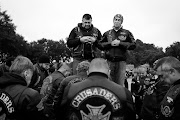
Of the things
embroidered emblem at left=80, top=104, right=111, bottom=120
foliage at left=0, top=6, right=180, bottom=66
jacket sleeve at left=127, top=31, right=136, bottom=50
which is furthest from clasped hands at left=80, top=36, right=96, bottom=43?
foliage at left=0, top=6, right=180, bottom=66

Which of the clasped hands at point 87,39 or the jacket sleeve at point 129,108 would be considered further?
the clasped hands at point 87,39

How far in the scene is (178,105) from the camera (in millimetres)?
4527

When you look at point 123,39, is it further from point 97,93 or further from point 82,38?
point 97,93

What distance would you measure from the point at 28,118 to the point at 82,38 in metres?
4.89

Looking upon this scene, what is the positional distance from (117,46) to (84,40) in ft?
3.72

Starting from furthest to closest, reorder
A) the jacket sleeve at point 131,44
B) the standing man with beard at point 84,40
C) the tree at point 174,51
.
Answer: the tree at point 174,51
the standing man with beard at point 84,40
the jacket sleeve at point 131,44

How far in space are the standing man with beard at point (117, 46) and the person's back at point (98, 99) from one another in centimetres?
437

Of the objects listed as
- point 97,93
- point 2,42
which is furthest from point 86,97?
point 2,42

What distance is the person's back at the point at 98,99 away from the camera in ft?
14.6

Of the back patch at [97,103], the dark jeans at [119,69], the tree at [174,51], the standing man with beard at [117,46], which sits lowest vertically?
the back patch at [97,103]

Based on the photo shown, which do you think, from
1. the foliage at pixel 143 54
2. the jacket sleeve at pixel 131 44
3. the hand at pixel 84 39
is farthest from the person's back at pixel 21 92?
the foliage at pixel 143 54

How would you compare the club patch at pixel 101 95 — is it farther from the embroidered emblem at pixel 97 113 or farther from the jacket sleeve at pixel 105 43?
the jacket sleeve at pixel 105 43

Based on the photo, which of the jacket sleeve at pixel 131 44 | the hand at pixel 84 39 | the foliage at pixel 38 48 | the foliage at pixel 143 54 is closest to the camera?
the jacket sleeve at pixel 131 44

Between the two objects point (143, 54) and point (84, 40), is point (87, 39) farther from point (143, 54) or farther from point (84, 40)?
point (143, 54)
